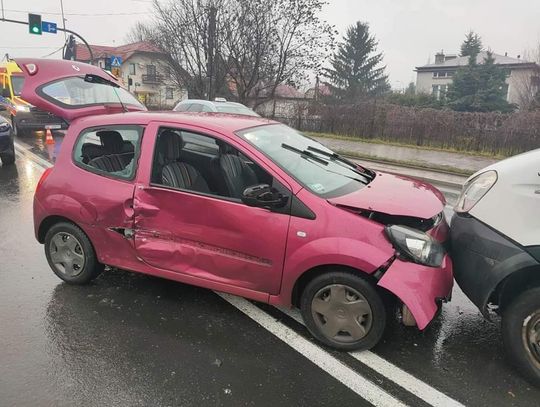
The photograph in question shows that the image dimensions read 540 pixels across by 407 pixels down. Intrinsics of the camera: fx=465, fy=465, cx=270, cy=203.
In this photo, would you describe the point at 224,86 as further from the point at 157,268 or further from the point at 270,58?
the point at 157,268

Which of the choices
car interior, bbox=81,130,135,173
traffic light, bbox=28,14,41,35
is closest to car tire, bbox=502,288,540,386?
car interior, bbox=81,130,135,173

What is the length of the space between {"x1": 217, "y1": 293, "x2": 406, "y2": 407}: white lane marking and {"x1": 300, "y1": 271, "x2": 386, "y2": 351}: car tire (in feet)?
0.43

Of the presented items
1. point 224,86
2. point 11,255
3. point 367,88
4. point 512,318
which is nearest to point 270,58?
point 224,86

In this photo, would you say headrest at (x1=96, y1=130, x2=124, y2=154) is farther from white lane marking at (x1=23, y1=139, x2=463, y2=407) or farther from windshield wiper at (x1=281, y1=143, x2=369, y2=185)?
white lane marking at (x1=23, y1=139, x2=463, y2=407)

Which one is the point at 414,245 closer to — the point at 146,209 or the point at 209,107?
the point at 146,209

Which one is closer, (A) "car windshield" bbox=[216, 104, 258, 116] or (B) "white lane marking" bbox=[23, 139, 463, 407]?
(B) "white lane marking" bbox=[23, 139, 463, 407]

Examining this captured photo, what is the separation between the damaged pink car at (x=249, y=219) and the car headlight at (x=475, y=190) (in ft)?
0.68

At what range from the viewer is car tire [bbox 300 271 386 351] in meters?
3.18

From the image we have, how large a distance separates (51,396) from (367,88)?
5137 cm

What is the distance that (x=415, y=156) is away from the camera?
50.6 feet

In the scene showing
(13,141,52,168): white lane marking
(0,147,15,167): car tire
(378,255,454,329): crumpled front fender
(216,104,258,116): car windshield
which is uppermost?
(216,104,258,116): car windshield

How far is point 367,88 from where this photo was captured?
50.8 meters

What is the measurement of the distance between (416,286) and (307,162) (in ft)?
4.61

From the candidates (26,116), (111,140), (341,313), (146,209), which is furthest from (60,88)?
(26,116)
